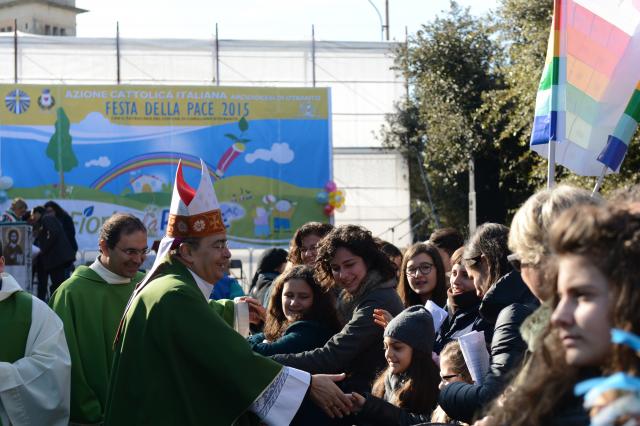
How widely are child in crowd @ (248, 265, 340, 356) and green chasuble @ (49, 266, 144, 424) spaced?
3.22 ft

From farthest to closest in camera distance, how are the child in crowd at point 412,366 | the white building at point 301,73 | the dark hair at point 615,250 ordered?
the white building at point 301,73, the child in crowd at point 412,366, the dark hair at point 615,250

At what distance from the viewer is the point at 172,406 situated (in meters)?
4.57

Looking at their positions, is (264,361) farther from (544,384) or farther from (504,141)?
(504,141)

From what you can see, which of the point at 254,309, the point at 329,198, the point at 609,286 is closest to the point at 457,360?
the point at 254,309

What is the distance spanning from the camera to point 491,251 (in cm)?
439

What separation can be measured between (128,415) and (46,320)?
139 centimetres

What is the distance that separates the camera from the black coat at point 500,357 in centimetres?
385

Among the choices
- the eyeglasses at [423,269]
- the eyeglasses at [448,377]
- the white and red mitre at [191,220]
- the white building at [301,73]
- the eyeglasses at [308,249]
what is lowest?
the eyeglasses at [448,377]

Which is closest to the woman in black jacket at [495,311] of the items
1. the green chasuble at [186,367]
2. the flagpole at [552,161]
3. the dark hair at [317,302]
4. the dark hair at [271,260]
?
the flagpole at [552,161]

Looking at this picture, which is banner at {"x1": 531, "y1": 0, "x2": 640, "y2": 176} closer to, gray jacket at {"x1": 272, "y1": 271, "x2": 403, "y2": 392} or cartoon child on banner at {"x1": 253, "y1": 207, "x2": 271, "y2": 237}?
gray jacket at {"x1": 272, "y1": 271, "x2": 403, "y2": 392}

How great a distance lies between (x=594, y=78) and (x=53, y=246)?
1184cm

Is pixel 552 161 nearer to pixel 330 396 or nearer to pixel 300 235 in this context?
pixel 330 396

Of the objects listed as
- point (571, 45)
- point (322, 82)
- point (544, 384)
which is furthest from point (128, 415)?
point (322, 82)

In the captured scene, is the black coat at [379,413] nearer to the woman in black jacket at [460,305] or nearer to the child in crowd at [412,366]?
the child in crowd at [412,366]
